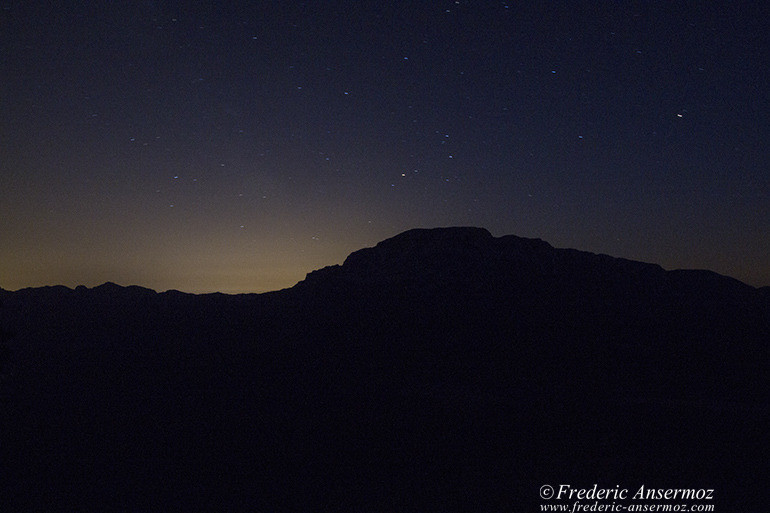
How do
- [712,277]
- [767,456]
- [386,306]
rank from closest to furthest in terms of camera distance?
[767,456] → [386,306] → [712,277]

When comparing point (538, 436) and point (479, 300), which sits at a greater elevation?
point (479, 300)

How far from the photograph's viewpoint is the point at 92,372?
5338 cm

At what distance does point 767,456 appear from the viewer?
75.6 ft

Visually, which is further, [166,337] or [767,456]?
[166,337]

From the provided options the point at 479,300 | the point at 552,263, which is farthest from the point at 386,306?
the point at 552,263

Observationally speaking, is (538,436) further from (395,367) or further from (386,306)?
(386,306)

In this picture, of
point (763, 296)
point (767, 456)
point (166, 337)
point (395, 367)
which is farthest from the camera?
point (763, 296)

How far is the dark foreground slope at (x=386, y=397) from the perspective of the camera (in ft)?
64.2

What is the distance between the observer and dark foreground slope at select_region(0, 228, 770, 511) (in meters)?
19.6

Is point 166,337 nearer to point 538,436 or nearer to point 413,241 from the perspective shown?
point 538,436

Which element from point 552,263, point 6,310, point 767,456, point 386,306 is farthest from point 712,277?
point 6,310

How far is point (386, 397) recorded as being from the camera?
41219mm

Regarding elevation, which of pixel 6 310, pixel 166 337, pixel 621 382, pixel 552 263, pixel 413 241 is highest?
pixel 413 241

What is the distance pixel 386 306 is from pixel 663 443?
3037 inches
